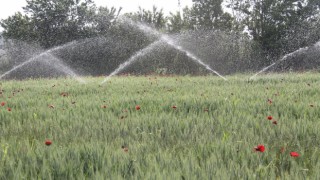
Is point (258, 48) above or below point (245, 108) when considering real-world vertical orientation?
above

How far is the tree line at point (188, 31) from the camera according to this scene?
67.9 feet

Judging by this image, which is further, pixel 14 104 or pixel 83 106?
pixel 14 104

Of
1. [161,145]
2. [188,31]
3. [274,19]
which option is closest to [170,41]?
[188,31]

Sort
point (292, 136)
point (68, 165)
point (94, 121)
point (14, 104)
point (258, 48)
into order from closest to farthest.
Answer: point (68, 165) < point (292, 136) < point (94, 121) < point (14, 104) < point (258, 48)

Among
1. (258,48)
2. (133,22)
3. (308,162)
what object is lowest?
(308,162)

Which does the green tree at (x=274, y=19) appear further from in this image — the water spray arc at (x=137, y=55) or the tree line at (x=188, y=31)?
the water spray arc at (x=137, y=55)

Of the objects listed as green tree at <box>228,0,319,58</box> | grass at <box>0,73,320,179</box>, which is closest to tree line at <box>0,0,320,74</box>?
green tree at <box>228,0,319,58</box>

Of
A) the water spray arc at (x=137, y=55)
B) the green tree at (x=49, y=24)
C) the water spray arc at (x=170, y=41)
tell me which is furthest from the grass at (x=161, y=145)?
the green tree at (x=49, y=24)

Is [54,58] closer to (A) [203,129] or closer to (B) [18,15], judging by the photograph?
(B) [18,15]

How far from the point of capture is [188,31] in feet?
74.9

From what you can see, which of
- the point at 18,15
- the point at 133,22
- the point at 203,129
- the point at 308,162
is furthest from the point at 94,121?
the point at 18,15

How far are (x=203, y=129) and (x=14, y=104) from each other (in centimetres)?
332

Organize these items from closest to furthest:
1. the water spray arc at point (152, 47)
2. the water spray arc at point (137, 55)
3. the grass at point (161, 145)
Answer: the grass at point (161, 145)
the water spray arc at point (152, 47)
the water spray arc at point (137, 55)

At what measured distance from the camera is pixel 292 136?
9.12 ft
